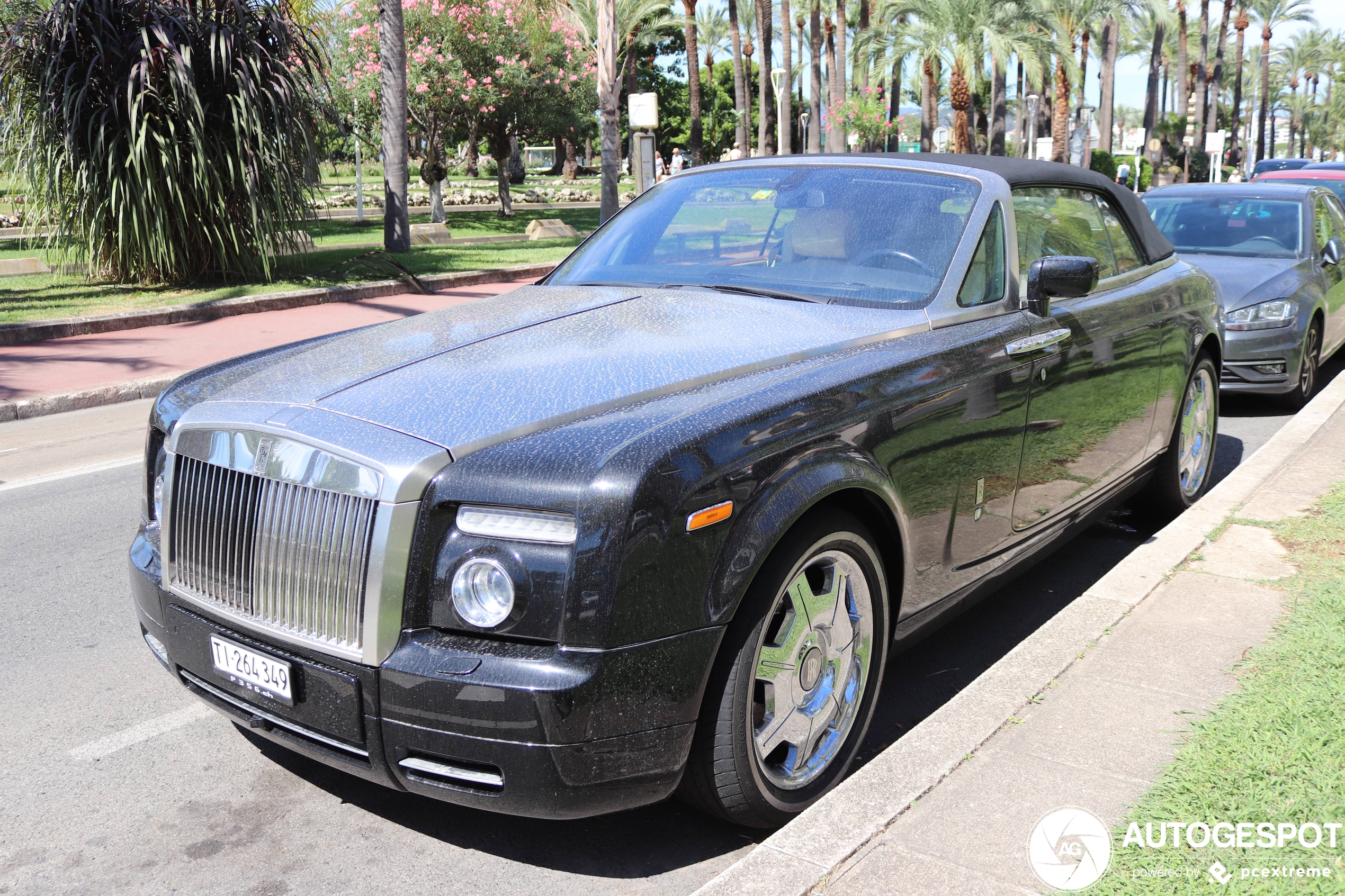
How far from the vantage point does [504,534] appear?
245cm

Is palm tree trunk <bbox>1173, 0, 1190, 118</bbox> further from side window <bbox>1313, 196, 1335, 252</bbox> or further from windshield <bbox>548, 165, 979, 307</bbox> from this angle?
windshield <bbox>548, 165, 979, 307</bbox>

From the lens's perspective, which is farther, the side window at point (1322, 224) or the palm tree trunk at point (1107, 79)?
the palm tree trunk at point (1107, 79)

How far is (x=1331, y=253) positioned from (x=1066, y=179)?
19.0ft

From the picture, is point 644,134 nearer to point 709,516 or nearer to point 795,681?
point 795,681

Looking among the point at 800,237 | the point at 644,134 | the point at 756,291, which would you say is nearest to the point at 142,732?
the point at 756,291

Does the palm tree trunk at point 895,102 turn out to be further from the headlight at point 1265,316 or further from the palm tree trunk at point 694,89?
the headlight at point 1265,316

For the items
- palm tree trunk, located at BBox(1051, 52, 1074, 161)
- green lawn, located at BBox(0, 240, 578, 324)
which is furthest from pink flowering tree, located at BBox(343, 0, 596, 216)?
palm tree trunk, located at BBox(1051, 52, 1074, 161)

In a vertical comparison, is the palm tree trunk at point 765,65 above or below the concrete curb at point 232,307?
above

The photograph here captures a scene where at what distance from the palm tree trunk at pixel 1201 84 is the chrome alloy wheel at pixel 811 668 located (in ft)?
212

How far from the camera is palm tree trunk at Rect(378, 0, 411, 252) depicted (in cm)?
1909

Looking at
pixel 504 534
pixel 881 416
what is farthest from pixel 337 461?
pixel 881 416

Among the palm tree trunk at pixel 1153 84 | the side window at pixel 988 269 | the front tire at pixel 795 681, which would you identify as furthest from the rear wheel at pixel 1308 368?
the palm tree trunk at pixel 1153 84

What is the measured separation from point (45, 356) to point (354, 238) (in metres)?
12.7

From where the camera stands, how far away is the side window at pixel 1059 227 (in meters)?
4.14
